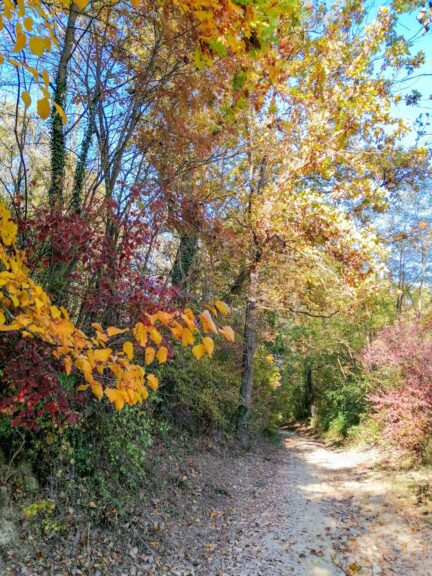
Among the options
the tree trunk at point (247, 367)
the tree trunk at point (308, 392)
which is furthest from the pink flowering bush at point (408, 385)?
the tree trunk at point (308, 392)

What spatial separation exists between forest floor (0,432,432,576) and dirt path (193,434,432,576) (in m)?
0.01

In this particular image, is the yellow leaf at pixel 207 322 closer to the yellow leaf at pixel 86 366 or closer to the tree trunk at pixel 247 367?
the yellow leaf at pixel 86 366

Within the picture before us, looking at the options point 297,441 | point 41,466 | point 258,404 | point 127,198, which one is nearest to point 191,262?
point 127,198

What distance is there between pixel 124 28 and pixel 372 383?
13.2 m

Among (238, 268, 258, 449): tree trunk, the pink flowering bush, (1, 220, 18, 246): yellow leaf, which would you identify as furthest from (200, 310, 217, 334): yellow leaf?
(238, 268, 258, 449): tree trunk

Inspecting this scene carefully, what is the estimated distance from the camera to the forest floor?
4.14 metres

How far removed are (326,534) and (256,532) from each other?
1058 mm

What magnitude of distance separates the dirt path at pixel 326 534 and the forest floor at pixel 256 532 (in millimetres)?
15

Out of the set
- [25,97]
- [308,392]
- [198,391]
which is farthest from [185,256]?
[308,392]

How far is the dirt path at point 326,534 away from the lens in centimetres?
487

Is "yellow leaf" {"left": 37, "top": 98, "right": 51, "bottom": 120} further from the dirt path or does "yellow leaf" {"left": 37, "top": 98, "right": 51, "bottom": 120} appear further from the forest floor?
the dirt path

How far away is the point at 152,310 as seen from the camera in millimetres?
3953

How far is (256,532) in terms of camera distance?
586 cm

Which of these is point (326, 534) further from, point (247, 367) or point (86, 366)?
point (247, 367)
